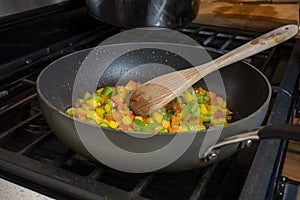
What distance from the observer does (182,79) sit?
622 mm

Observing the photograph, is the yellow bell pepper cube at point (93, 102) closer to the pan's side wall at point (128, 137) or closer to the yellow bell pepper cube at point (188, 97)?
the pan's side wall at point (128, 137)

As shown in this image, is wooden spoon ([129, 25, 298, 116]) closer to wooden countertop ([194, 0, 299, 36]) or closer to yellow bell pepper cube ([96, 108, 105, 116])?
yellow bell pepper cube ([96, 108, 105, 116])

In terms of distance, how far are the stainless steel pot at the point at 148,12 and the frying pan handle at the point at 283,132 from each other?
386 mm

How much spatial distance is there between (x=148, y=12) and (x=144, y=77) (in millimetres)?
138

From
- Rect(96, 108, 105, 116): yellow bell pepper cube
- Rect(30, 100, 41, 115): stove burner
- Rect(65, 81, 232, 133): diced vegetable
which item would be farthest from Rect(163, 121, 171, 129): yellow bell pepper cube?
Rect(30, 100, 41, 115): stove burner

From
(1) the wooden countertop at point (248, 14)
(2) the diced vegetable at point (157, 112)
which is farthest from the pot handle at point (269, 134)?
(1) the wooden countertop at point (248, 14)

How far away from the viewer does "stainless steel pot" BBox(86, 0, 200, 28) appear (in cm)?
71

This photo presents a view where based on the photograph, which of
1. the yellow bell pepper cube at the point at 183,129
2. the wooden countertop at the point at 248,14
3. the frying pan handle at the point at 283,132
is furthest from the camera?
the wooden countertop at the point at 248,14

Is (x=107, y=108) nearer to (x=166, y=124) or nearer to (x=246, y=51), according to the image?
(x=166, y=124)

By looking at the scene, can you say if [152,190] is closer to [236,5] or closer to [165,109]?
[165,109]

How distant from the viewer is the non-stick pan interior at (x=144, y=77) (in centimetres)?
60

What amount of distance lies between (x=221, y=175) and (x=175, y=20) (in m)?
0.35

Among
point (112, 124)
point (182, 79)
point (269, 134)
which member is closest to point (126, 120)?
point (112, 124)

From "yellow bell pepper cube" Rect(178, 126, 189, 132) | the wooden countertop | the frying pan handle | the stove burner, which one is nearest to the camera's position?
the frying pan handle
